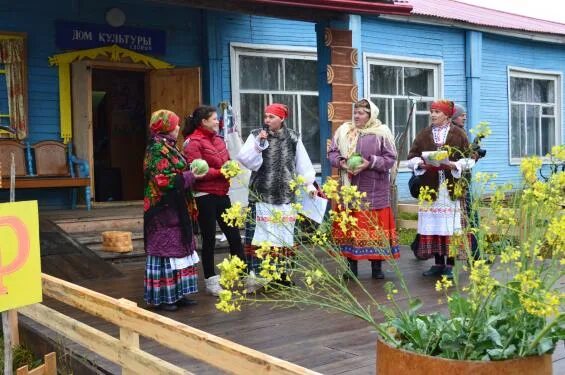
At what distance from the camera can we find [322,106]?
7355 millimetres

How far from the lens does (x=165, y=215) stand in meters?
4.54

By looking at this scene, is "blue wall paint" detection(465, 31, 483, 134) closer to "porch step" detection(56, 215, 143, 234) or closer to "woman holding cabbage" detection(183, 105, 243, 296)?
"porch step" detection(56, 215, 143, 234)

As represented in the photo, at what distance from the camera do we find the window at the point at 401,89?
36.1 ft

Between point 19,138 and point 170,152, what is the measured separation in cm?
406

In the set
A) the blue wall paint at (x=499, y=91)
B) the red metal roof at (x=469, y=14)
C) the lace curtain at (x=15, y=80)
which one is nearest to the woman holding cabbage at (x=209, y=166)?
the lace curtain at (x=15, y=80)

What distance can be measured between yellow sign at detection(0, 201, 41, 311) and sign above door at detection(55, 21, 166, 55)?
547 centimetres

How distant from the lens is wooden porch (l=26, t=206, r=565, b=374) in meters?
3.43

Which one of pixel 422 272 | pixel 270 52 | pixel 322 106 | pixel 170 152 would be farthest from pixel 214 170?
pixel 270 52

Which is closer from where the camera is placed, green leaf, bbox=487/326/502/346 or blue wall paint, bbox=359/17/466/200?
green leaf, bbox=487/326/502/346

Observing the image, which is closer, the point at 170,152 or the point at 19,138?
the point at 170,152

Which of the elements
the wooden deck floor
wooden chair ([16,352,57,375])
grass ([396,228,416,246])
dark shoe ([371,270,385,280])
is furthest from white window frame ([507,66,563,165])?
wooden chair ([16,352,57,375])

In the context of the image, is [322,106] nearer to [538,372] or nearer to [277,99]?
[277,99]

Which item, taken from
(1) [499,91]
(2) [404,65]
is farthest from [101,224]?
(1) [499,91]

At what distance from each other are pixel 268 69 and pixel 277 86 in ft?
0.91
